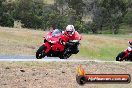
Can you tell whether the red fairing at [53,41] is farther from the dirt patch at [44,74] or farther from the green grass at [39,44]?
the green grass at [39,44]

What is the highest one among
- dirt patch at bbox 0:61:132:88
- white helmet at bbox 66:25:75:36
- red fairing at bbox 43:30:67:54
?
white helmet at bbox 66:25:75:36

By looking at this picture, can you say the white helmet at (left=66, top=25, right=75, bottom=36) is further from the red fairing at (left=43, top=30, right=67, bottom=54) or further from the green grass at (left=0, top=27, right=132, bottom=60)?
the green grass at (left=0, top=27, right=132, bottom=60)

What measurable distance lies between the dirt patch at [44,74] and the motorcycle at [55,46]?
11.8 feet

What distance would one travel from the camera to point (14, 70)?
595 inches

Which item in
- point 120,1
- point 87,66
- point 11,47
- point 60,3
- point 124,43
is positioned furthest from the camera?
point 60,3

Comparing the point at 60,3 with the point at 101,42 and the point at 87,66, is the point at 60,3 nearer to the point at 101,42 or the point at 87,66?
the point at 101,42

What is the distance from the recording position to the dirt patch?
1414 cm

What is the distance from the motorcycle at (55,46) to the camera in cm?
2062

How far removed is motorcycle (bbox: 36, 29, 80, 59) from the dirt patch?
3.61 metres

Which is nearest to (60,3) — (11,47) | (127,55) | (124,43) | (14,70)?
(124,43)

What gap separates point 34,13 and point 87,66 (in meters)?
60.7

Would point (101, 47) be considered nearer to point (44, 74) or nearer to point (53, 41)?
point (53, 41)

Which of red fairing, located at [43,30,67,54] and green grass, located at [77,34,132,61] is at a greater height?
red fairing, located at [43,30,67,54]

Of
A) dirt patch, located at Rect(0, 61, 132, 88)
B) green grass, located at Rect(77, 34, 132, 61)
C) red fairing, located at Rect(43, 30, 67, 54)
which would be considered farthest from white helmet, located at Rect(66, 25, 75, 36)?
green grass, located at Rect(77, 34, 132, 61)
